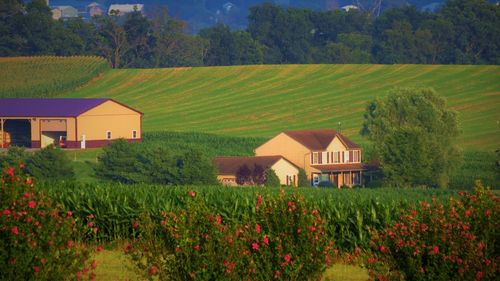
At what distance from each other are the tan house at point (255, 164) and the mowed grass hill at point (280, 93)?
1751 centimetres

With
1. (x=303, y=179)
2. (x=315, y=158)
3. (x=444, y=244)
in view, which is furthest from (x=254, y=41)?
(x=444, y=244)

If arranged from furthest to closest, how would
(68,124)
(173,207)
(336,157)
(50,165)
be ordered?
1. (68,124)
2. (336,157)
3. (50,165)
4. (173,207)

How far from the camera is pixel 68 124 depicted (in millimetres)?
95625

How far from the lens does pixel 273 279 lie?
1534cm

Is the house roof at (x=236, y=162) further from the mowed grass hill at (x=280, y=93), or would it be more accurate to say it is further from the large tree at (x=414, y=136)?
the mowed grass hill at (x=280, y=93)

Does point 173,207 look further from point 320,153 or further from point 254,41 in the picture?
point 254,41

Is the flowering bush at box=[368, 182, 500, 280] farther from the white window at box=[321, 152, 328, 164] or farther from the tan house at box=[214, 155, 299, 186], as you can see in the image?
the white window at box=[321, 152, 328, 164]

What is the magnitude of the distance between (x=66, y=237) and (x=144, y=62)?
481 ft

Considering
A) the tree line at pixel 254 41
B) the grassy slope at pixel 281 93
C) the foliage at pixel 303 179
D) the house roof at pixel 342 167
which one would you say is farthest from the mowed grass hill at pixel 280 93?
the tree line at pixel 254 41

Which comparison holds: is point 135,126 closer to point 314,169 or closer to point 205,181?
point 314,169

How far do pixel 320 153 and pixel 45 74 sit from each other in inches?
2004

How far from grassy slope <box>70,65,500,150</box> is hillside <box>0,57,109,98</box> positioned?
205cm

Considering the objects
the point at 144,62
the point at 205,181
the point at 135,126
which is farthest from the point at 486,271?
the point at 144,62

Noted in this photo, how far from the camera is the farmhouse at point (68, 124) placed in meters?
95.2
